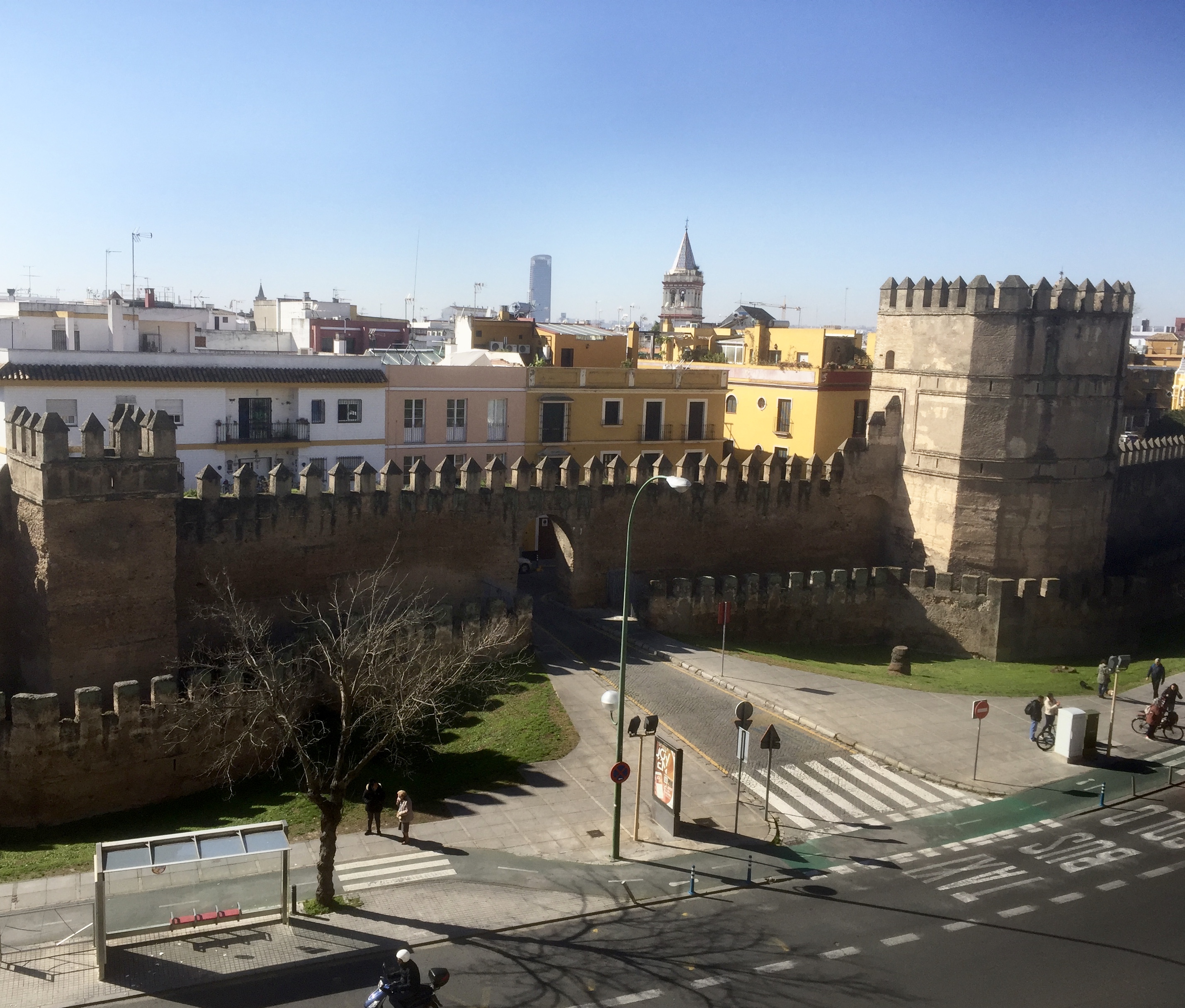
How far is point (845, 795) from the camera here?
2050cm

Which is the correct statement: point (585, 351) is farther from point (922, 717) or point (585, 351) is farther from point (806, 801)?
point (806, 801)

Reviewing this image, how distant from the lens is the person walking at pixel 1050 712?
2316 centimetres

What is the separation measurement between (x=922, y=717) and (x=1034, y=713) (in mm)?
2552

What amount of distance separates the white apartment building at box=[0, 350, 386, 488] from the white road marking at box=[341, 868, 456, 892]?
66.9 feet

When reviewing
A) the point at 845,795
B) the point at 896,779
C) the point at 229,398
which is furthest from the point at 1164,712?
the point at 229,398

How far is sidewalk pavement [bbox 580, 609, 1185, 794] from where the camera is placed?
2206cm

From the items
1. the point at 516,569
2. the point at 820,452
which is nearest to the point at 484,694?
the point at 516,569

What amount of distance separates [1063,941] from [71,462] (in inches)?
767

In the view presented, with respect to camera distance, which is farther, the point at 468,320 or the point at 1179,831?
the point at 468,320

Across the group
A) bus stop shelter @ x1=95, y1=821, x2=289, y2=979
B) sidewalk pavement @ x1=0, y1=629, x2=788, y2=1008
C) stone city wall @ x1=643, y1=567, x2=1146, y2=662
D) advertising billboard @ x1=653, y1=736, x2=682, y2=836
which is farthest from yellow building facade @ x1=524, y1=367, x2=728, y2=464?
bus stop shelter @ x1=95, y1=821, x2=289, y2=979

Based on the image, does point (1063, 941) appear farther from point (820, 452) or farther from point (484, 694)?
point (820, 452)

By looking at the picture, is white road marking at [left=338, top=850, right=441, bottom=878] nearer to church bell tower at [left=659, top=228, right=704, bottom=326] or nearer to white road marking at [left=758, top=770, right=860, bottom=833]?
white road marking at [left=758, top=770, right=860, bottom=833]

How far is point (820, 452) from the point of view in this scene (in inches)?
1704

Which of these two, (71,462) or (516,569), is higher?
(71,462)
